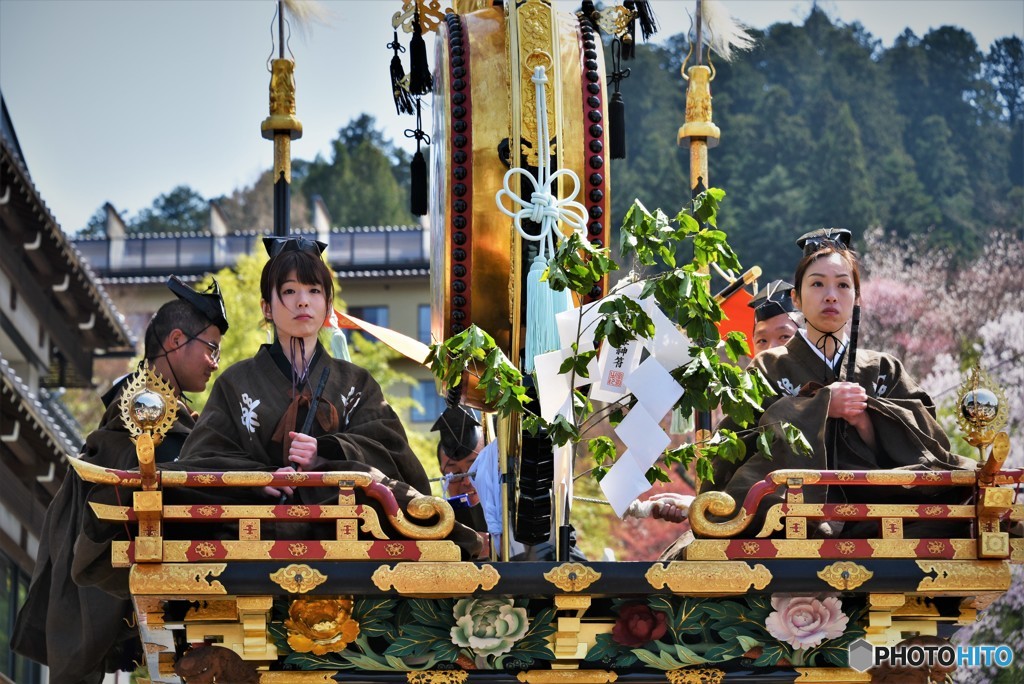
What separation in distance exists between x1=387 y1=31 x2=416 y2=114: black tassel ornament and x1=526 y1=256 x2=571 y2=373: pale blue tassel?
1.98 metres

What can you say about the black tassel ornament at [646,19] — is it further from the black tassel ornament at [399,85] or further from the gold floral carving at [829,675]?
the gold floral carving at [829,675]

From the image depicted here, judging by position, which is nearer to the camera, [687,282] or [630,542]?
[687,282]

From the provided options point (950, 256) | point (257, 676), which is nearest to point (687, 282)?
point (257, 676)

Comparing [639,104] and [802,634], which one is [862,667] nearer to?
[802,634]

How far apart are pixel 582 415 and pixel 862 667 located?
1462 millimetres

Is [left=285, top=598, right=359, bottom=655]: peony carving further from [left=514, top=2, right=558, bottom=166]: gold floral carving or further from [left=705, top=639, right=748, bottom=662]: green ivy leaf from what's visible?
[left=514, top=2, right=558, bottom=166]: gold floral carving

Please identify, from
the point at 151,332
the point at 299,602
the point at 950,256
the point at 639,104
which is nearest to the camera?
the point at 299,602

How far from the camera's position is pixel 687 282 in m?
6.33

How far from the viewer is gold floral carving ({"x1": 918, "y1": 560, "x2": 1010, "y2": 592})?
6172mm

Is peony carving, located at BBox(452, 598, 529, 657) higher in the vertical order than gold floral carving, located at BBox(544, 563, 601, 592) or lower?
lower

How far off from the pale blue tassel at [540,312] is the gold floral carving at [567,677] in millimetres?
1196

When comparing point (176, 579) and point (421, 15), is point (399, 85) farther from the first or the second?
point (176, 579)

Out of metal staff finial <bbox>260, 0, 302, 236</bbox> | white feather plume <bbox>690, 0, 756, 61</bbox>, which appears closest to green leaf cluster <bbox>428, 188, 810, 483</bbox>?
white feather plume <bbox>690, 0, 756, 61</bbox>

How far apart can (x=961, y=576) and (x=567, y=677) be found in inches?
60.5
